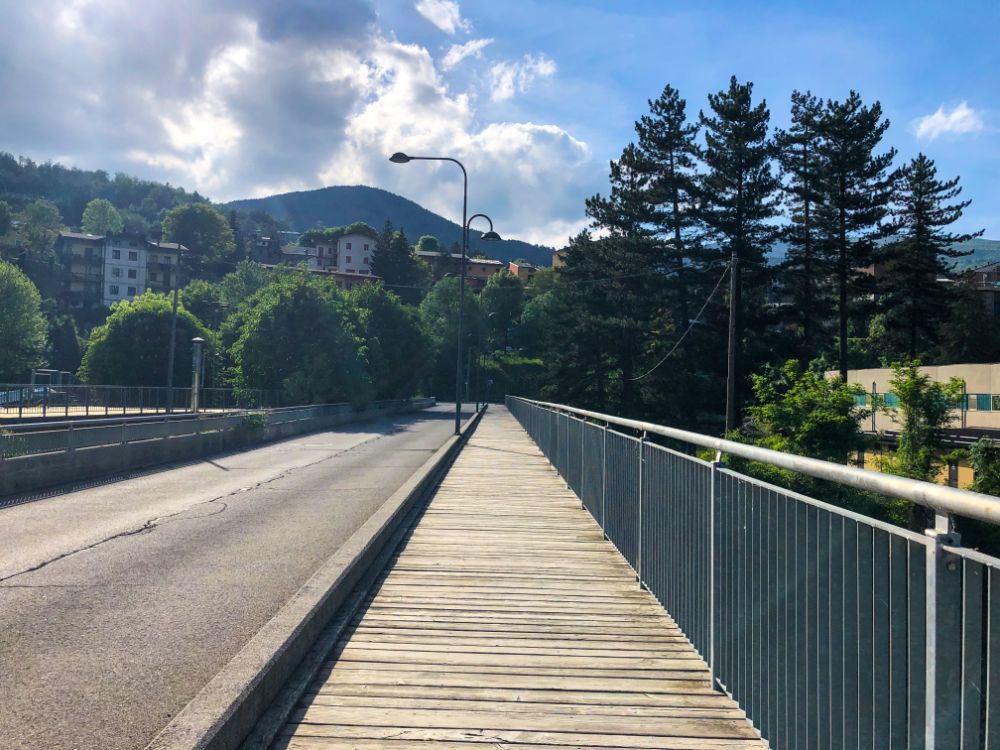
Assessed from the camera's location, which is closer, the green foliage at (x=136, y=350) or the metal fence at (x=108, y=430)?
the metal fence at (x=108, y=430)

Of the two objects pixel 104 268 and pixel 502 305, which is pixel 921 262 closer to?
pixel 502 305

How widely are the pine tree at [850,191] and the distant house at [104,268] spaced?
11311cm

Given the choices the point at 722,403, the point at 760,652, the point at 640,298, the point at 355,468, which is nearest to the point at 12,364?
the point at 640,298

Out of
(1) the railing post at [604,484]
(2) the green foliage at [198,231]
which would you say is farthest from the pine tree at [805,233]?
(2) the green foliage at [198,231]

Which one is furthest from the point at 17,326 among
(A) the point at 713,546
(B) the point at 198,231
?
(B) the point at 198,231

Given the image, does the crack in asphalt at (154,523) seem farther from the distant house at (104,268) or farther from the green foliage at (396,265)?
the distant house at (104,268)

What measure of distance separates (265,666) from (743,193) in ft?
148

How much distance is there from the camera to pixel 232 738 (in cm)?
352

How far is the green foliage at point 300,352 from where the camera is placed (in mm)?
53281

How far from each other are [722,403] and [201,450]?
99.1 ft

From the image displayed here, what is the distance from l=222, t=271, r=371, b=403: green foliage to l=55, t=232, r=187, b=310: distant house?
89.8 m

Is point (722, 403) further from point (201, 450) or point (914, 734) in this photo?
point (914, 734)

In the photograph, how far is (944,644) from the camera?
7.00 feet

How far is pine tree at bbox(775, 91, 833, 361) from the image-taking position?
4644 cm
